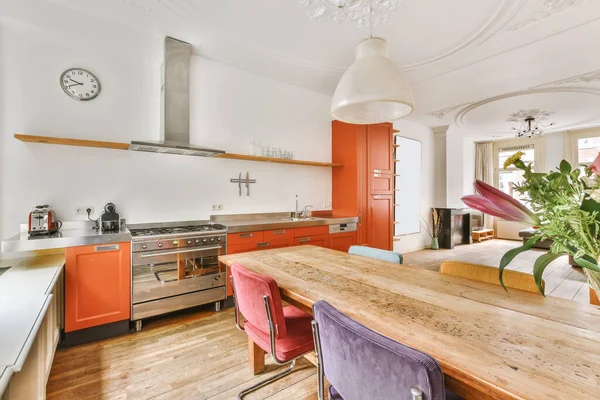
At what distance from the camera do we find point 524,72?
3.90 m

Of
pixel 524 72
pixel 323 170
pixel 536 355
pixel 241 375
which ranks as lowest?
pixel 241 375

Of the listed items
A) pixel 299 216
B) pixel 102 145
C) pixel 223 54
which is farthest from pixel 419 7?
pixel 102 145

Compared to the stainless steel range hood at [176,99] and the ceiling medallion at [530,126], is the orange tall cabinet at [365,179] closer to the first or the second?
the stainless steel range hood at [176,99]

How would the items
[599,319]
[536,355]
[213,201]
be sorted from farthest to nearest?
[213,201], [599,319], [536,355]

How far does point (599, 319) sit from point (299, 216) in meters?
3.47

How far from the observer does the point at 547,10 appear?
2.62 metres

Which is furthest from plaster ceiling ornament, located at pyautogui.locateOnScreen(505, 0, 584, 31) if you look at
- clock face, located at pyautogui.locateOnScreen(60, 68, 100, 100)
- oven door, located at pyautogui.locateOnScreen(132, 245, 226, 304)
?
clock face, located at pyautogui.locateOnScreen(60, 68, 100, 100)

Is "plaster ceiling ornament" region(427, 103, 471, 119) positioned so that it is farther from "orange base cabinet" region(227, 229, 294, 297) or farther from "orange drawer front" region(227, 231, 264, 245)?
"orange drawer front" region(227, 231, 264, 245)

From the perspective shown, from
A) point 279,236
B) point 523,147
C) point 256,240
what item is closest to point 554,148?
point 523,147

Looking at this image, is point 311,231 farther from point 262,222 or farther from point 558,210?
point 558,210

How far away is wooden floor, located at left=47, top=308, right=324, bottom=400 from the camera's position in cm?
175

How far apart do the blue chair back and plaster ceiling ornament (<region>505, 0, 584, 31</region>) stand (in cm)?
277

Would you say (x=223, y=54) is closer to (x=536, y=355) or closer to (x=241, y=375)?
(x=241, y=375)

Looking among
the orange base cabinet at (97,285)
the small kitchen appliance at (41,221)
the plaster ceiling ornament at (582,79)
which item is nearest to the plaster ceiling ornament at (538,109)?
the plaster ceiling ornament at (582,79)
